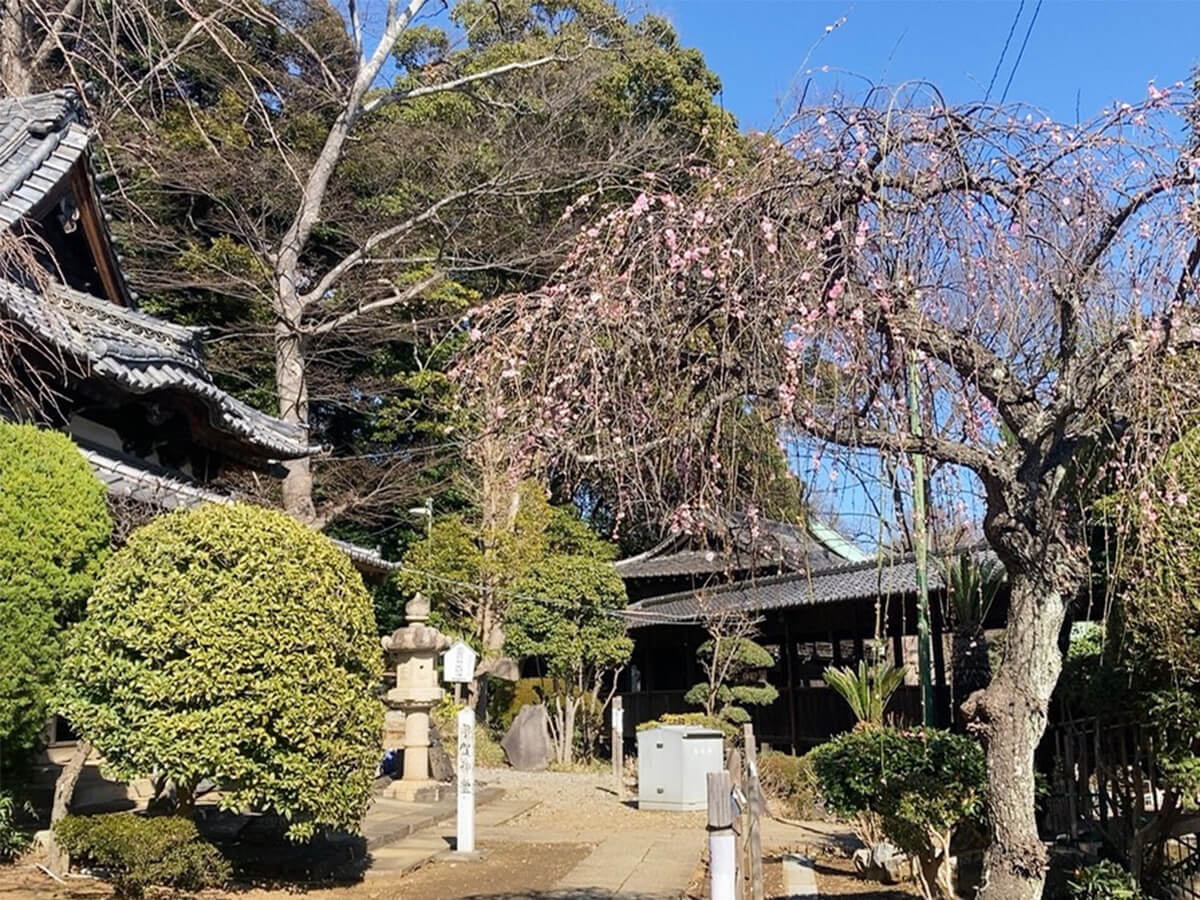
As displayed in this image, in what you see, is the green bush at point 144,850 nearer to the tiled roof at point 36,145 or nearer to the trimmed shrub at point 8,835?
the trimmed shrub at point 8,835

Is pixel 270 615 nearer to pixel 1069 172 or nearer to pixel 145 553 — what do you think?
pixel 145 553

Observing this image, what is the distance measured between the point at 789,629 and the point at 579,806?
6.77m

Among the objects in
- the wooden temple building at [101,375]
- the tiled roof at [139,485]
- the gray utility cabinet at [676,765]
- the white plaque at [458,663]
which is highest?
the wooden temple building at [101,375]

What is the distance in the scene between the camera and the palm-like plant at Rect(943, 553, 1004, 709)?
32.8 feet

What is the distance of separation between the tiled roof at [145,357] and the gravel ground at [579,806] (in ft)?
18.1

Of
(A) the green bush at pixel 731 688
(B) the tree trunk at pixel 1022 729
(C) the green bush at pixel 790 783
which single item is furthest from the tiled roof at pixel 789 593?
(B) the tree trunk at pixel 1022 729

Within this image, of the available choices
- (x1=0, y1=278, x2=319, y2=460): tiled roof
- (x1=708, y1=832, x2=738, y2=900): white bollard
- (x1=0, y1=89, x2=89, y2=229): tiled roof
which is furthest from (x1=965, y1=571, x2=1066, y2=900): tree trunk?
(x1=0, y1=89, x2=89, y2=229): tiled roof

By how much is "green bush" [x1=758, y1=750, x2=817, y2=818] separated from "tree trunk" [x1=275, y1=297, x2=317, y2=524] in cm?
786

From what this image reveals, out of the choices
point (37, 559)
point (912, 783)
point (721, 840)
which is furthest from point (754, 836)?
point (37, 559)

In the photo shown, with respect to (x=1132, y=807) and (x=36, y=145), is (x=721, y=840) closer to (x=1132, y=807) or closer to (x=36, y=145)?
(x=1132, y=807)

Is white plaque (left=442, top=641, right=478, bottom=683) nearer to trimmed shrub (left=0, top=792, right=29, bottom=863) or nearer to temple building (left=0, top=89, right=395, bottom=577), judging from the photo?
temple building (left=0, top=89, right=395, bottom=577)

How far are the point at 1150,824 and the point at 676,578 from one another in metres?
19.1

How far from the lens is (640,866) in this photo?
9.92m

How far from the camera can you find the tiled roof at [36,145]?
9828mm
